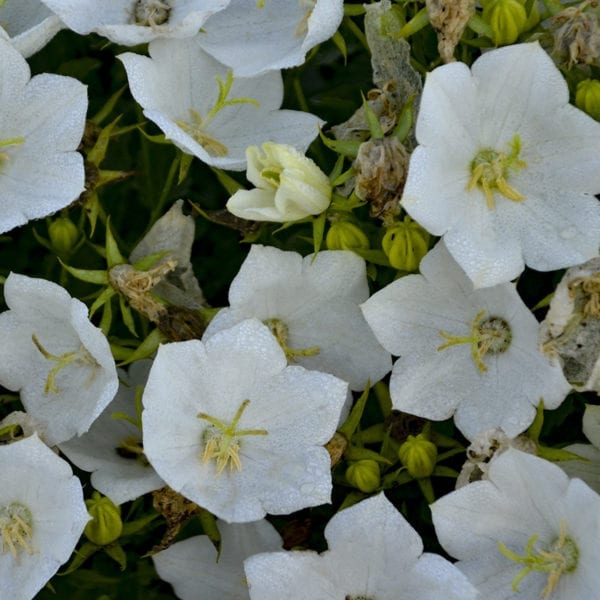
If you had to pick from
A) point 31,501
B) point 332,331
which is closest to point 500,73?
point 332,331

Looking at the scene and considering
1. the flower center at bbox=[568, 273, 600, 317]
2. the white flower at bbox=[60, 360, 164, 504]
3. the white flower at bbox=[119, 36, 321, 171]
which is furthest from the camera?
the white flower at bbox=[119, 36, 321, 171]

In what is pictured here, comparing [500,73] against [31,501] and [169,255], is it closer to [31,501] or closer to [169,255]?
[169,255]

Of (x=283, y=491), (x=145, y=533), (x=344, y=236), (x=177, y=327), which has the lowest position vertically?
(x=145, y=533)

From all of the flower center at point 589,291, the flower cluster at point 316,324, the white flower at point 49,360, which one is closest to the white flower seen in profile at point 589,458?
the flower cluster at point 316,324

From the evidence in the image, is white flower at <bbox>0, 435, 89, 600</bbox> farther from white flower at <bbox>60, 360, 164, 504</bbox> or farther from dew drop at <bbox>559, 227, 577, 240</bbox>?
dew drop at <bbox>559, 227, 577, 240</bbox>

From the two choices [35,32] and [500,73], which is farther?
[35,32]

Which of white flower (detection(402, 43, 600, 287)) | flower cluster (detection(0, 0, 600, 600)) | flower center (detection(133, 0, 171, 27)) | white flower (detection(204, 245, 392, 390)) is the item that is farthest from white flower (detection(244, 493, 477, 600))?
flower center (detection(133, 0, 171, 27))

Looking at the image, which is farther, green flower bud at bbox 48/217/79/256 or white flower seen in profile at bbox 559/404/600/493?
green flower bud at bbox 48/217/79/256
